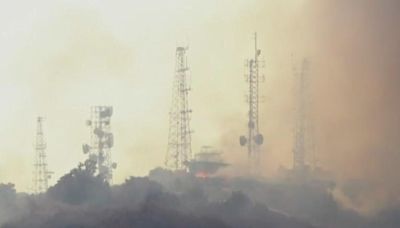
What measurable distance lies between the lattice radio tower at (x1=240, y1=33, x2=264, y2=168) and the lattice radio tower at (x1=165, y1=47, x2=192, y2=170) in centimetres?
543

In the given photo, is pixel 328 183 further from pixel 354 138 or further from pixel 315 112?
pixel 315 112

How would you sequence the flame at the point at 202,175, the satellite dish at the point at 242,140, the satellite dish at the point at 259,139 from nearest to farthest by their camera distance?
the flame at the point at 202,175 → the satellite dish at the point at 259,139 → the satellite dish at the point at 242,140

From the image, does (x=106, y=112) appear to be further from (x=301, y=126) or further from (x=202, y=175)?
(x=301, y=126)

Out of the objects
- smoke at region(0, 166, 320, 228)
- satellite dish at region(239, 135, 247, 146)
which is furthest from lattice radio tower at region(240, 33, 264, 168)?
smoke at region(0, 166, 320, 228)

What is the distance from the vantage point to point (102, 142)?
127 metres

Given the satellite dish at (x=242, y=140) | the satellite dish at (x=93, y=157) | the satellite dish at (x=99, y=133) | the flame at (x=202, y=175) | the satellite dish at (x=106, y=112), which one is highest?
the satellite dish at (x=106, y=112)

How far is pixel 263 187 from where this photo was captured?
127312 millimetres

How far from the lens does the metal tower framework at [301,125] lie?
446 feet

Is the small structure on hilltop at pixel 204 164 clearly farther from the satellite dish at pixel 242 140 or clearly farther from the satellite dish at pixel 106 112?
the satellite dish at pixel 106 112

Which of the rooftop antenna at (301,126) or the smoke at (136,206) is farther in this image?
the rooftop antenna at (301,126)

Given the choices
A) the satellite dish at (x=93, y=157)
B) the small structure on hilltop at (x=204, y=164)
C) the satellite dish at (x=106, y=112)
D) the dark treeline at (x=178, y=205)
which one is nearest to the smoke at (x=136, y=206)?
the dark treeline at (x=178, y=205)

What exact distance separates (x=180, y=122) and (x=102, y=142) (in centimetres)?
735

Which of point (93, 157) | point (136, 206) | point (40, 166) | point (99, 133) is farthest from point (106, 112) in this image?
point (136, 206)

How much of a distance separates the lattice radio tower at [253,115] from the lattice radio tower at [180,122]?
5.43m
